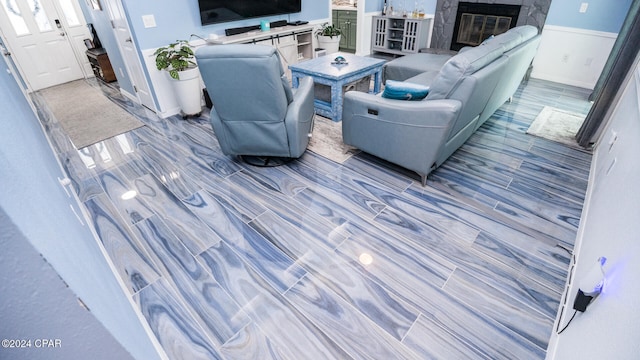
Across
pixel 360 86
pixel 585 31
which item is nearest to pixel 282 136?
pixel 360 86

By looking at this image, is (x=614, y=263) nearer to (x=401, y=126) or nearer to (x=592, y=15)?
(x=401, y=126)

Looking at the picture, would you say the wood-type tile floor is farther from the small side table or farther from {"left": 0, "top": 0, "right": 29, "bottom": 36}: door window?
{"left": 0, "top": 0, "right": 29, "bottom": 36}: door window

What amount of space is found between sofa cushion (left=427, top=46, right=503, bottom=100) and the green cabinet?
433 centimetres

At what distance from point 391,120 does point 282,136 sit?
2.77 feet

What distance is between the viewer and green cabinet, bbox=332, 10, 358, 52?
19.3 feet

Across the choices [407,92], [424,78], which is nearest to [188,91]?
[407,92]

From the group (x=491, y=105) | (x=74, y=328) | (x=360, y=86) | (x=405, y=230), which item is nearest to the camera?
(x=74, y=328)

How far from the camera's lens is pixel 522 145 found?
2.82 meters

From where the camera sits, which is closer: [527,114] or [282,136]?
[282,136]

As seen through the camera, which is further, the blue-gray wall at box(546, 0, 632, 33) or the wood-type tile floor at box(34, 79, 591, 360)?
the blue-gray wall at box(546, 0, 632, 33)

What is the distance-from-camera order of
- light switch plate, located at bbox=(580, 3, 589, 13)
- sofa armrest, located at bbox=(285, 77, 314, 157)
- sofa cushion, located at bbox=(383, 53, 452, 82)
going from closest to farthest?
sofa armrest, located at bbox=(285, 77, 314, 157) < sofa cushion, located at bbox=(383, 53, 452, 82) < light switch plate, located at bbox=(580, 3, 589, 13)

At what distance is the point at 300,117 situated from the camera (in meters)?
2.39

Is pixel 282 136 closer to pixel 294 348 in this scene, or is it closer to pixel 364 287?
pixel 364 287

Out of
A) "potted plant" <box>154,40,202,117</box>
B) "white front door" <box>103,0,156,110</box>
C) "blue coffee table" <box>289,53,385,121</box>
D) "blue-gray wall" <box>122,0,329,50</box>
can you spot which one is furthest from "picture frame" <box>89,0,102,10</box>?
"blue coffee table" <box>289,53,385,121</box>
